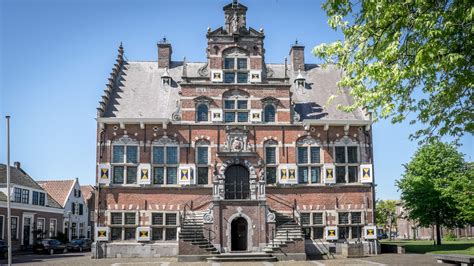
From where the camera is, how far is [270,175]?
29734 millimetres

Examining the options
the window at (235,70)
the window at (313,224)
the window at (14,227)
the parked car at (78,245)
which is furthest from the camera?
the parked car at (78,245)

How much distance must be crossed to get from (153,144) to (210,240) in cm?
738

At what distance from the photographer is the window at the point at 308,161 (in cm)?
2995

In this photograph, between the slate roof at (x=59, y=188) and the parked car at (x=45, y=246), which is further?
the slate roof at (x=59, y=188)

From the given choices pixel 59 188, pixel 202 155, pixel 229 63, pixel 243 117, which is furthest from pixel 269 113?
pixel 59 188

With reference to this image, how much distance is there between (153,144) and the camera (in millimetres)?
29703

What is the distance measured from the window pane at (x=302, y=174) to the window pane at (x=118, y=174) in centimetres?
1118

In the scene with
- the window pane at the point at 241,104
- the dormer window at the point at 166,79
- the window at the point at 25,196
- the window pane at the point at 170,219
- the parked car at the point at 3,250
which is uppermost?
the dormer window at the point at 166,79

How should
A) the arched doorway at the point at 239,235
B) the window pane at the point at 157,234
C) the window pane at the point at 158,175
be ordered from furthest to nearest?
the window pane at the point at 158,175 < the window pane at the point at 157,234 < the arched doorway at the point at 239,235

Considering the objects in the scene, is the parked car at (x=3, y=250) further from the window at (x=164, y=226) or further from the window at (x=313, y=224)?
the window at (x=313, y=224)

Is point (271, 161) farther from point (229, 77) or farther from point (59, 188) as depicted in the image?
point (59, 188)

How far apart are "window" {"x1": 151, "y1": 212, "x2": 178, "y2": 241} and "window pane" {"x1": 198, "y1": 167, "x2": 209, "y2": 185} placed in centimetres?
257

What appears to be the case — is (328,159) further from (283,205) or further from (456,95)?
(456,95)

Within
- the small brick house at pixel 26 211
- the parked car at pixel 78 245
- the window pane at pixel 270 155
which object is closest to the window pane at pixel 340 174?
the window pane at pixel 270 155
